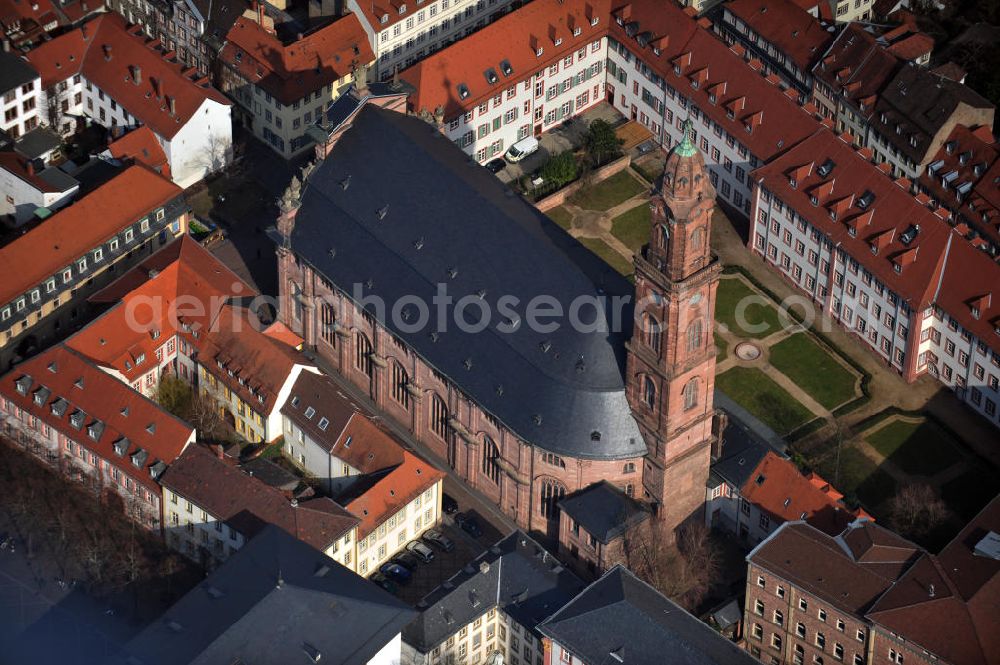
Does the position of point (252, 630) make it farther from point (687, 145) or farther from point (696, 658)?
point (687, 145)

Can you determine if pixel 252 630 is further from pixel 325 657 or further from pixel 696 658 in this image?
pixel 696 658

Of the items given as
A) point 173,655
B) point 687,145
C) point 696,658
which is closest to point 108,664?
point 173,655

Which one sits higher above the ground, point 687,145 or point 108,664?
point 687,145

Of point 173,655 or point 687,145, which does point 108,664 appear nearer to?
point 173,655

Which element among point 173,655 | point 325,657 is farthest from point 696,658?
point 173,655

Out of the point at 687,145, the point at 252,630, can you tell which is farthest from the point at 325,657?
the point at 687,145

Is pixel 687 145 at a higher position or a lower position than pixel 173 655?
higher

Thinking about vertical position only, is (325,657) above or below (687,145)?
below
